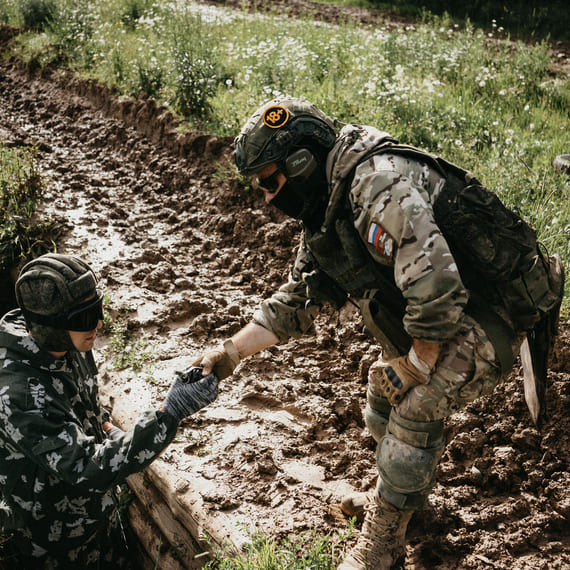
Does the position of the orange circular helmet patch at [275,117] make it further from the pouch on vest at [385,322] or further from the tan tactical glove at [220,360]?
the tan tactical glove at [220,360]

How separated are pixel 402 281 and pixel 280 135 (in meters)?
0.79

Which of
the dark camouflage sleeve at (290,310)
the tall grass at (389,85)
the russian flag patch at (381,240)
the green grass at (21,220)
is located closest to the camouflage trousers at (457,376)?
the russian flag patch at (381,240)

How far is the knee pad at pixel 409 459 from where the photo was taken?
2.17m

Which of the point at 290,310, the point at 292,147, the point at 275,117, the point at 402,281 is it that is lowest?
the point at 290,310

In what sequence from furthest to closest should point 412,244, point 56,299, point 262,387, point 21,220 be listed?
1. point 21,220
2. point 262,387
3. point 56,299
4. point 412,244

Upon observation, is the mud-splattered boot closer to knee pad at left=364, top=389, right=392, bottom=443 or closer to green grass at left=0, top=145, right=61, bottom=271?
knee pad at left=364, top=389, right=392, bottom=443

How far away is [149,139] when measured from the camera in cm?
690

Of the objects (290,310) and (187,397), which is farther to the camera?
(290,310)

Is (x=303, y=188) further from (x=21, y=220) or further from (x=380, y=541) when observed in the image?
(x=21, y=220)

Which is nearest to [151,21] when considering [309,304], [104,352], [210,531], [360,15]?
[360,15]

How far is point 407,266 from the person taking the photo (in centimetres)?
190

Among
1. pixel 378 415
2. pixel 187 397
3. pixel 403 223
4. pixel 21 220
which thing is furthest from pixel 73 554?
pixel 21 220

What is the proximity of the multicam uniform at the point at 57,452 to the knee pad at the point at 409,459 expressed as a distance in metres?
0.91

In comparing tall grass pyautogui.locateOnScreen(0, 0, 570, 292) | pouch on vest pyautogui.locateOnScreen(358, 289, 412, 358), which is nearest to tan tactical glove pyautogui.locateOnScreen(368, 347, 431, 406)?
pouch on vest pyautogui.locateOnScreen(358, 289, 412, 358)
